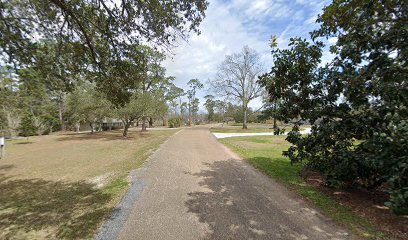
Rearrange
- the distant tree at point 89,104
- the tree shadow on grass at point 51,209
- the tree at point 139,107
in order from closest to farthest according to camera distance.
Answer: the tree shadow on grass at point 51,209 < the tree at point 139,107 < the distant tree at point 89,104

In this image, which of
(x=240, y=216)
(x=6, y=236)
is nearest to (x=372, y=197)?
(x=240, y=216)

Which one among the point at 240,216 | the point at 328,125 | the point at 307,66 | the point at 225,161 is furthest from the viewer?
the point at 225,161

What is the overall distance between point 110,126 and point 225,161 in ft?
114

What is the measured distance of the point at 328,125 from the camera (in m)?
5.03

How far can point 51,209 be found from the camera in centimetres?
512

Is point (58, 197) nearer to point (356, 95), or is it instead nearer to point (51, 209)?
point (51, 209)

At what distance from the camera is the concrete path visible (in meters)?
3.67

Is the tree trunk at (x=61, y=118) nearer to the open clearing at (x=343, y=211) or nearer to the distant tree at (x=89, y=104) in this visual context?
the distant tree at (x=89, y=104)

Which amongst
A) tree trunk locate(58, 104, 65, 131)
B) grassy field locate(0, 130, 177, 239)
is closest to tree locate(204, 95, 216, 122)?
tree trunk locate(58, 104, 65, 131)

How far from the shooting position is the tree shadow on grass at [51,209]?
4004 mm

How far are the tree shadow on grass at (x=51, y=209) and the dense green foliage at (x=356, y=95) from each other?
537cm

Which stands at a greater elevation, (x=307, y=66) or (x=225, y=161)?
(x=307, y=66)

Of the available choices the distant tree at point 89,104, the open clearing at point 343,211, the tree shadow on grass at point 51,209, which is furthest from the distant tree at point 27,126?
the open clearing at point 343,211

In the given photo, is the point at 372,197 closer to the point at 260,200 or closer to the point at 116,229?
the point at 260,200
